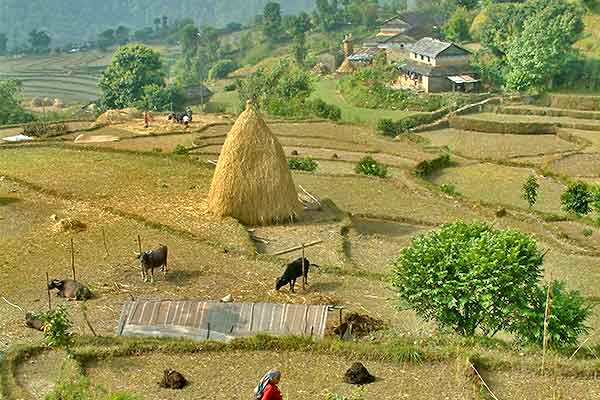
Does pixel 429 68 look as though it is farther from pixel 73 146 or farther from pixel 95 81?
pixel 95 81

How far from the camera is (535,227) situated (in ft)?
82.9

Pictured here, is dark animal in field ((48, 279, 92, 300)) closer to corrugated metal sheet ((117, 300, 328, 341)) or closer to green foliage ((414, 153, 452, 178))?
corrugated metal sheet ((117, 300, 328, 341))

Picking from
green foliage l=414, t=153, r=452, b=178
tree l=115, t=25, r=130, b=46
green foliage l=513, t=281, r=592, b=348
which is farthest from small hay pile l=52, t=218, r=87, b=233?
tree l=115, t=25, r=130, b=46

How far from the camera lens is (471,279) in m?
14.4

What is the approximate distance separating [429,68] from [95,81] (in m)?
56.0

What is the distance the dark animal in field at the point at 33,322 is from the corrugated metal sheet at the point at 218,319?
1.55 meters

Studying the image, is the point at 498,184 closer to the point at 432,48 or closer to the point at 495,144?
the point at 495,144

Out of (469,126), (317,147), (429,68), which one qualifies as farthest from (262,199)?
(429,68)

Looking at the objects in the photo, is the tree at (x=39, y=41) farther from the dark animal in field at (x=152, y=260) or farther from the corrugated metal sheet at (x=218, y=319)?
the corrugated metal sheet at (x=218, y=319)

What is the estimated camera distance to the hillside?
16812 cm

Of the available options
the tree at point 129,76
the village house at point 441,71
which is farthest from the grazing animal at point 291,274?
the tree at point 129,76

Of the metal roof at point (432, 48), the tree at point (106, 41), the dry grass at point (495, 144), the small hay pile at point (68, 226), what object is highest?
the metal roof at point (432, 48)

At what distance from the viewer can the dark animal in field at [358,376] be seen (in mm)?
12852

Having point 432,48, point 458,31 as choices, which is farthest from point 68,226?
point 458,31
